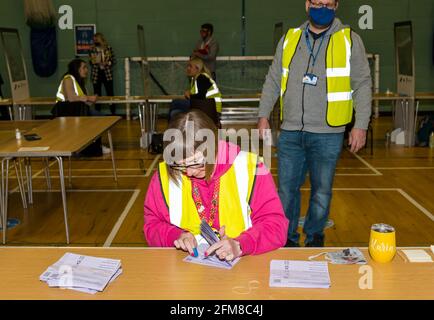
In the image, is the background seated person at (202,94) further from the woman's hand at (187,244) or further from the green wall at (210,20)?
the woman's hand at (187,244)

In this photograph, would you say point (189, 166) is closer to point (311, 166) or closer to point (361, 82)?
point (311, 166)

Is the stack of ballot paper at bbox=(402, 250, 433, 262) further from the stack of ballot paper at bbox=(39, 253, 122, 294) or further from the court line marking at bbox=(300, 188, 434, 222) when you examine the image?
the court line marking at bbox=(300, 188, 434, 222)

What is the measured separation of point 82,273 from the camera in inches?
71.6

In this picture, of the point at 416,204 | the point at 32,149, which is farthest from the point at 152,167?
the point at 416,204

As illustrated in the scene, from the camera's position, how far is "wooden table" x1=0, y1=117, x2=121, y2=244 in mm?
3973

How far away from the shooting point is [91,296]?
1.70 m

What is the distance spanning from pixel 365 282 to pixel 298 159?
181cm

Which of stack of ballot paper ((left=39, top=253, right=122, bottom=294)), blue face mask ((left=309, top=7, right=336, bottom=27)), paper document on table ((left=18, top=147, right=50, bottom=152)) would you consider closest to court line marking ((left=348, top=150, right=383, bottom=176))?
blue face mask ((left=309, top=7, right=336, bottom=27))

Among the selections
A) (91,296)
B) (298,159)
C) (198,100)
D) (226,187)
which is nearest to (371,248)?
(226,187)

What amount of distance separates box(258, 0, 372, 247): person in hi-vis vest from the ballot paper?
1.62 metres

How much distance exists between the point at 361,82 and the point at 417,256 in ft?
5.44

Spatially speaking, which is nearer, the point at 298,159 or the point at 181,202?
the point at 181,202

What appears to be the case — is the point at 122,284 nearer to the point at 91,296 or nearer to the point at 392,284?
the point at 91,296
